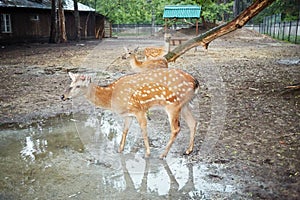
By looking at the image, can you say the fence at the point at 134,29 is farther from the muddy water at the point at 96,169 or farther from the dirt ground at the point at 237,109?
the muddy water at the point at 96,169

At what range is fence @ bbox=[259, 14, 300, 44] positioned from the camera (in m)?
24.6

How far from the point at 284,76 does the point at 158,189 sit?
7515 millimetres

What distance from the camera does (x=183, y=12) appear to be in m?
25.1

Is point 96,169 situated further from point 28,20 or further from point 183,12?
point 28,20

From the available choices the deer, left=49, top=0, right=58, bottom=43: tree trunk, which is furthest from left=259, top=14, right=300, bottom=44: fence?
the deer

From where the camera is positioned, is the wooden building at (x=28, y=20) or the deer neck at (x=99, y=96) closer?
the deer neck at (x=99, y=96)

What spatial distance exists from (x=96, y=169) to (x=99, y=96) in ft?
3.43

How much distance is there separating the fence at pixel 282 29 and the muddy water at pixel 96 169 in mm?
21318

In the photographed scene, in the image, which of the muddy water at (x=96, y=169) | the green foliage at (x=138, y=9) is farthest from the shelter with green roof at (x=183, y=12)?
the muddy water at (x=96, y=169)

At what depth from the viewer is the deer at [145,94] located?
4.39 metres

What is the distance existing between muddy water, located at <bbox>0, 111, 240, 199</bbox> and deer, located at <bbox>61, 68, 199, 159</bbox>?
0.32 metres

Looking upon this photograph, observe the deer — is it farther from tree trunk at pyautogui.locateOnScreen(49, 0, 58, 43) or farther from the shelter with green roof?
the shelter with green roof

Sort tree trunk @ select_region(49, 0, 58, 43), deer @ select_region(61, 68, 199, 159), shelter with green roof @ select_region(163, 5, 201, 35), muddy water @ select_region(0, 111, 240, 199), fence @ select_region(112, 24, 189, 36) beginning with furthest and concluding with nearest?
1. fence @ select_region(112, 24, 189, 36)
2. shelter with green roof @ select_region(163, 5, 201, 35)
3. tree trunk @ select_region(49, 0, 58, 43)
4. deer @ select_region(61, 68, 199, 159)
5. muddy water @ select_region(0, 111, 240, 199)

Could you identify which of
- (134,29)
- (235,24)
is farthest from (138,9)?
(235,24)
